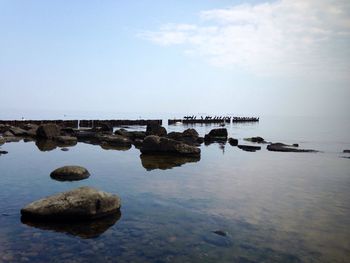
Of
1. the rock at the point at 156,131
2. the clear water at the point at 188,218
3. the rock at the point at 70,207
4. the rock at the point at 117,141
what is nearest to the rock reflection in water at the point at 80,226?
the clear water at the point at 188,218

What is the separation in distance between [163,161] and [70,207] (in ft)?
42.3

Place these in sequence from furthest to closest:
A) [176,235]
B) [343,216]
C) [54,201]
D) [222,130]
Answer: [222,130] < [343,216] < [54,201] < [176,235]

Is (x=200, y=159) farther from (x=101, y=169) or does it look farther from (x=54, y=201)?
(x=54, y=201)

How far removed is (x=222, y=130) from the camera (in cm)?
4631

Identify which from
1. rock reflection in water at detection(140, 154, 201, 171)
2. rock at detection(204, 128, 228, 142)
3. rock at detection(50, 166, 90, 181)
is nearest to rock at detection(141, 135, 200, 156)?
rock reflection in water at detection(140, 154, 201, 171)

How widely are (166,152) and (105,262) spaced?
17933 mm

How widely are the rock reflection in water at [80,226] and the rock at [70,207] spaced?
17 cm

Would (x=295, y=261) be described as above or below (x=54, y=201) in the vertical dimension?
below

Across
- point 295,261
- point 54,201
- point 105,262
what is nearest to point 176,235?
point 105,262

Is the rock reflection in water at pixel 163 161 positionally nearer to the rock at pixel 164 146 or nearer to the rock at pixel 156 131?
the rock at pixel 164 146

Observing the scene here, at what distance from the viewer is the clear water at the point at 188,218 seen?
7.78 meters

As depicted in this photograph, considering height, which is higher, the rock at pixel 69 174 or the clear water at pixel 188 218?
the rock at pixel 69 174

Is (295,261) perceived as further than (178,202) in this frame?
No

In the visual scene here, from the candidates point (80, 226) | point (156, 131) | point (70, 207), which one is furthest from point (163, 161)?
point (156, 131)
